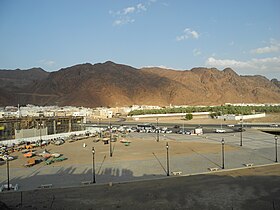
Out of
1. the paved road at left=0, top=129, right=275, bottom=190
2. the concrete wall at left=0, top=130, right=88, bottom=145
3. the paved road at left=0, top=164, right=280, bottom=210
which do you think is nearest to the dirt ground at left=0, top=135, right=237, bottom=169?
the paved road at left=0, top=129, right=275, bottom=190

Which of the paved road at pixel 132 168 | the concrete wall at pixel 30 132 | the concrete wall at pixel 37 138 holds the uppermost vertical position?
the concrete wall at pixel 30 132

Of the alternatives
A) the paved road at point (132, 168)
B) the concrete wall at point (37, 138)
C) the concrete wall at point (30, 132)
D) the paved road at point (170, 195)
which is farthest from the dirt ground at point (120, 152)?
the paved road at point (170, 195)

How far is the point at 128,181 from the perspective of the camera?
76.4ft

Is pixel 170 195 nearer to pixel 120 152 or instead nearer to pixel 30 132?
pixel 120 152

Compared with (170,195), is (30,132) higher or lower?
higher

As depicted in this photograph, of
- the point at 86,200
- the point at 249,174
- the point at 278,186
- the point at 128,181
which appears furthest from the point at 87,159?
the point at 278,186

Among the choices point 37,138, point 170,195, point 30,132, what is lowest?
point 170,195

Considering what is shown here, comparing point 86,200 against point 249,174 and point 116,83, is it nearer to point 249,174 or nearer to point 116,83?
point 249,174

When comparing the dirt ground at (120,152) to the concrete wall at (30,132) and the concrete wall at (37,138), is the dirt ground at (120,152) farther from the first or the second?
the concrete wall at (30,132)

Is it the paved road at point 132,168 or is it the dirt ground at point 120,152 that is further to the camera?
the dirt ground at point 120,152

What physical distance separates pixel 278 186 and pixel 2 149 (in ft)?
119

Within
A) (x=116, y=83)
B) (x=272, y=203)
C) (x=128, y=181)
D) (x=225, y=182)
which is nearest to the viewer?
(x=272, y=203)

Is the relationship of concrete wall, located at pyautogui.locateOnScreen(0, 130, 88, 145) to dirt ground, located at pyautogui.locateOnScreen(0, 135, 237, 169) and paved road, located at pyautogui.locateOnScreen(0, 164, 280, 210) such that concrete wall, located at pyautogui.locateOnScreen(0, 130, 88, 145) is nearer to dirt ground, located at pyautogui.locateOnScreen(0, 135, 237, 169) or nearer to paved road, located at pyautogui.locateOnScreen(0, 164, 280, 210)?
dirt ground, located at pyautogui.locateOnScreen(0, 135, 237, 169)

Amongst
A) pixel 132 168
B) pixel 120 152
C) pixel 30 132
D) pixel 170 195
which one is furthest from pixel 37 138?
pixel 170 195
